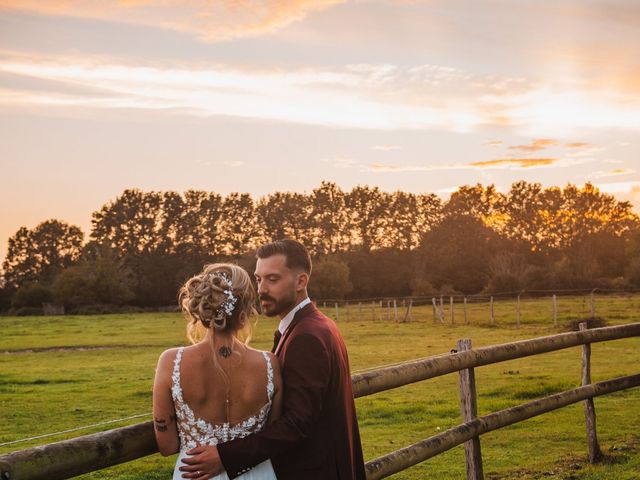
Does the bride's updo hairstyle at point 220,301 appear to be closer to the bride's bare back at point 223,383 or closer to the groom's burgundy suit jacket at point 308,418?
the bride's bare back at point 223,383

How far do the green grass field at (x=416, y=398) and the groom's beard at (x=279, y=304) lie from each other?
Answer: 16.6 feet

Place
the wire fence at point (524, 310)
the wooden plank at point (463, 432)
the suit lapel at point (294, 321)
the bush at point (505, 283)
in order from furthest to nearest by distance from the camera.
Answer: the bush at point (505, 283), the wire fence at point (524, 310), the wooden plank at point (463, 432), the suit lapel at point (294, 321)

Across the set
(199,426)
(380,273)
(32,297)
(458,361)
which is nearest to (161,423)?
(199,426)

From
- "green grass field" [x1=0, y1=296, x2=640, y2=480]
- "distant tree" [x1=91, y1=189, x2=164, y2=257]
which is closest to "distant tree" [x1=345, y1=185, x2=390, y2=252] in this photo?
"distant tree" [x1=91, y1=189, x2=164, y2=257]

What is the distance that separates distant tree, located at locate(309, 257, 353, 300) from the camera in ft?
268

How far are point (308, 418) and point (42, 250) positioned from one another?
109 metres

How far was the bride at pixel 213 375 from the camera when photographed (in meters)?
3.10

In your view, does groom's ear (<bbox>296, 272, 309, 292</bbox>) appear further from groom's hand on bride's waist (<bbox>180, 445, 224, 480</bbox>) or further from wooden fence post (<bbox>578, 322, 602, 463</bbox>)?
wooden fence post (<bbox>578, 322, 602, 463</bbox>)

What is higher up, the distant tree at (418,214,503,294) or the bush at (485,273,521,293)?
the distant tree at (418,214,503,294)

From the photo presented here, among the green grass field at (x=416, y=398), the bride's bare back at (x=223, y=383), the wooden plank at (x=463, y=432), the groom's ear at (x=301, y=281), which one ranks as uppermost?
the groom's ear at (x=301, y=281)

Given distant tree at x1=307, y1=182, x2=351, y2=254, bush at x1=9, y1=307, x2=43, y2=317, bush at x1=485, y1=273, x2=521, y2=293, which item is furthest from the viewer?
distant tree at x1=307, y1=182, x2=351, y2=254

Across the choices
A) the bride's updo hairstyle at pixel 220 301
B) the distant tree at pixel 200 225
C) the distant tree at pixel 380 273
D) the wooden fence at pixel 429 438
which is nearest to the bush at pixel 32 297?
the distant tree at pixel 200 225

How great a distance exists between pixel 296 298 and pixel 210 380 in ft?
2.02

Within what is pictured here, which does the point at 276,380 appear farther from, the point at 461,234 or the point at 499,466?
the point at 461,234
